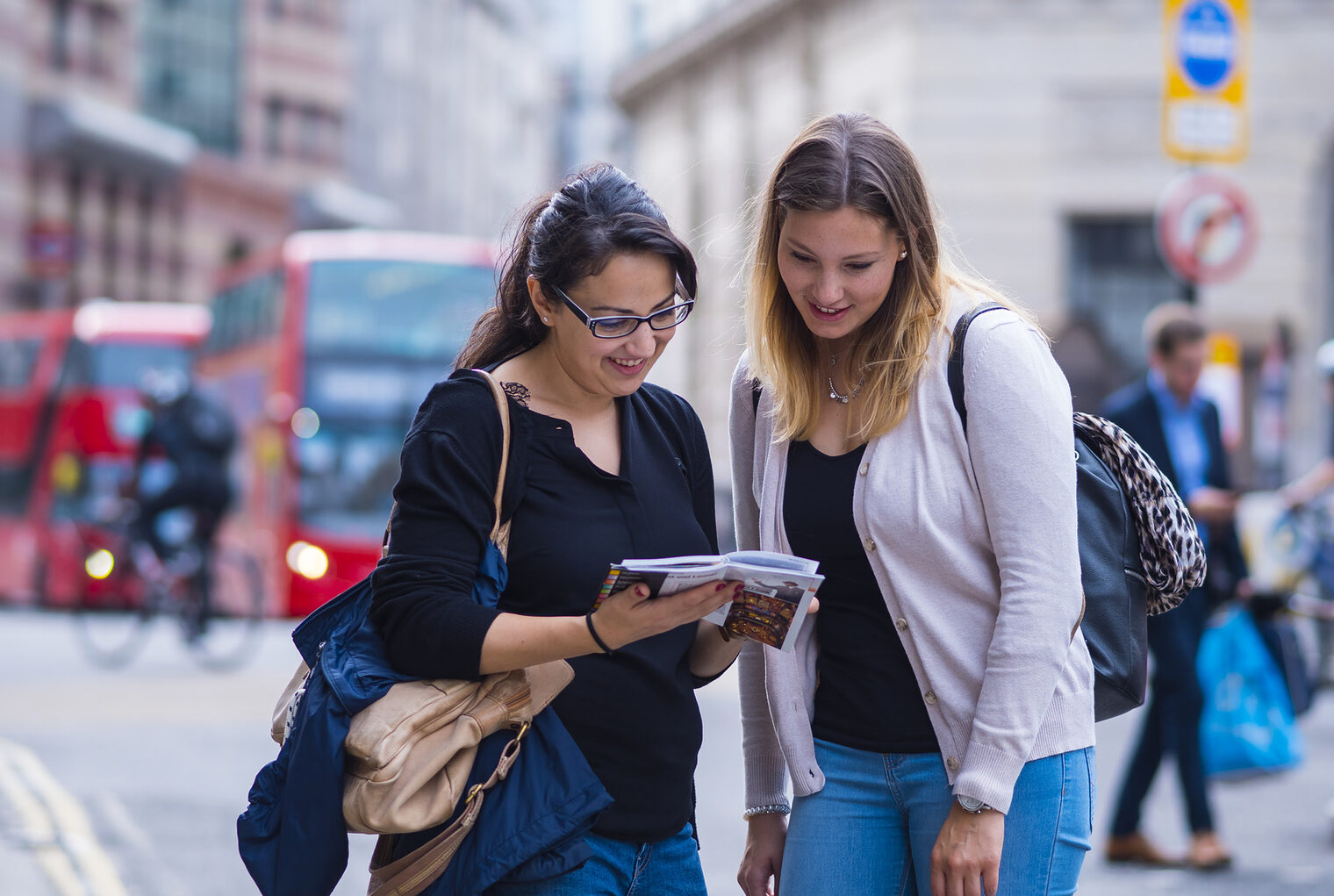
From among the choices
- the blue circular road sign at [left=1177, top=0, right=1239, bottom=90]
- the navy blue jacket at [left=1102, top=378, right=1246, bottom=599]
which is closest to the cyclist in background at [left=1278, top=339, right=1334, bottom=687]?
the blue circular road sign at [left=1177, top=0, right=1239, bottom=90]

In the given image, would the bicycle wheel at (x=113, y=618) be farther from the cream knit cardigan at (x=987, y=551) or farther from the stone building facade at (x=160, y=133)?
the stone building facade at (x=160, y=133)

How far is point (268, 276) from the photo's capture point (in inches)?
631

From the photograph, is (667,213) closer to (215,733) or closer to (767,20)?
(215,733)

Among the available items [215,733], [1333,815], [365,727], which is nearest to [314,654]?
[365,727]

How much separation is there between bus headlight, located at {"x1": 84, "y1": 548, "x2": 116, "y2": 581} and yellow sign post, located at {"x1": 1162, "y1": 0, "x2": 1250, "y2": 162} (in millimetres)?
9155

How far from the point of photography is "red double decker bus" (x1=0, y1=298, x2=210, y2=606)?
1959 centimetres

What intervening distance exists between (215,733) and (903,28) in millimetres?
19619

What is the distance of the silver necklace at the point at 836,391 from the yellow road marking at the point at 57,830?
381 cm

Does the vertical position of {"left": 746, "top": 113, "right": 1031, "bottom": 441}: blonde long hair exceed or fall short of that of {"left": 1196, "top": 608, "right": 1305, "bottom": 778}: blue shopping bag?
it exceeds it

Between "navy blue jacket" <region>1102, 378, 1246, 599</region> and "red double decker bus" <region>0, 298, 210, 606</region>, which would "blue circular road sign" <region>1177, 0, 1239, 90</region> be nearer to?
"navy blue jacket" <region>1102, 378, 1246, 599</region>

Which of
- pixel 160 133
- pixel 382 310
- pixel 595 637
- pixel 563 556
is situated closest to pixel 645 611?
pixel 595 637

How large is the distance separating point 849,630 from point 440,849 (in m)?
0.76

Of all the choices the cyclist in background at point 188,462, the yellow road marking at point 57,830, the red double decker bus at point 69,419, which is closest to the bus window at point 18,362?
the red double decker bus at point 69,419

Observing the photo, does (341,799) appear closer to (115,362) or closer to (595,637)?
(595,637)
